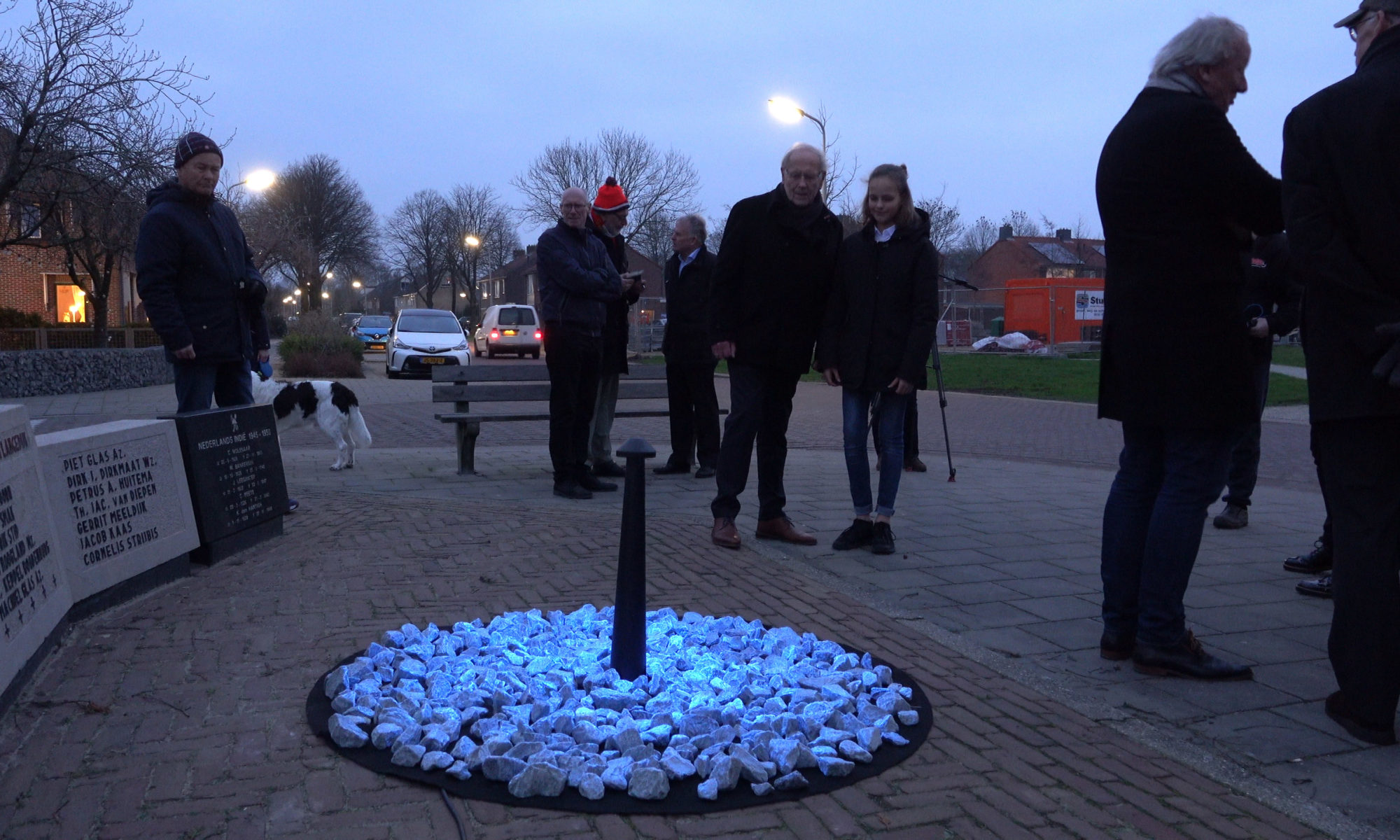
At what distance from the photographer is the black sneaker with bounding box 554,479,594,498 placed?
725 cm

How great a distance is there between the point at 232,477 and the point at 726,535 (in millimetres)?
2542

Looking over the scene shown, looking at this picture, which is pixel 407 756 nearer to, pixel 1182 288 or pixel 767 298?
pixel 1182 288

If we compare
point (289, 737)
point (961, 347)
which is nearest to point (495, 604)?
point (289, 737)

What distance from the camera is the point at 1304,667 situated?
12.6ft

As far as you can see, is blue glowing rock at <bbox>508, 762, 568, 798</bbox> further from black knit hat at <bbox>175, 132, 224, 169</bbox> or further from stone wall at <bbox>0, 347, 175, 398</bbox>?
stone wall at <bbox>0, 347, 175, 398</bbox>

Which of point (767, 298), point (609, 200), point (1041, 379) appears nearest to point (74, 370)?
point (609, 200)

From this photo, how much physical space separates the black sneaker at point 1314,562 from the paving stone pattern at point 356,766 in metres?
2.36

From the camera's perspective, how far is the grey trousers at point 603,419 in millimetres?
8438

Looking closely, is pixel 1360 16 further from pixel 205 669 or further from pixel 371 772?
pixel 205 669

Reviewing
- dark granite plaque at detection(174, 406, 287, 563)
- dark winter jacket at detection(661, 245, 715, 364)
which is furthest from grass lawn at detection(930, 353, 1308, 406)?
dark granite plaque at detection(174, 406, 287, 563)

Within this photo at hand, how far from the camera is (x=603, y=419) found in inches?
332

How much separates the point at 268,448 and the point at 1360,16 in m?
5.29

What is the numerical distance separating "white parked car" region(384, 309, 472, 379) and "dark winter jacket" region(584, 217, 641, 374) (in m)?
15.1

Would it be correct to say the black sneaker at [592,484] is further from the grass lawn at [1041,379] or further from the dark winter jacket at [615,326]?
the grass lawn at [1041,379]
